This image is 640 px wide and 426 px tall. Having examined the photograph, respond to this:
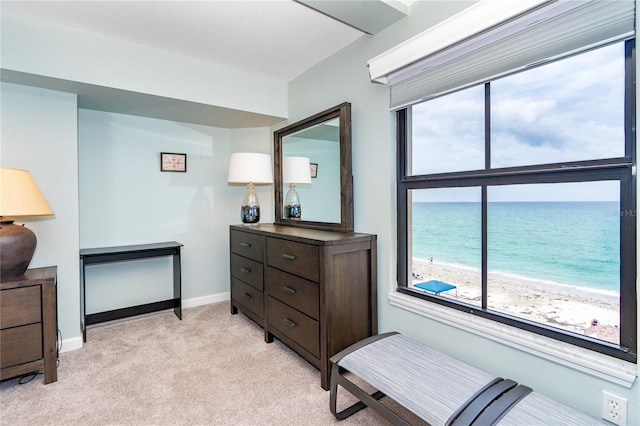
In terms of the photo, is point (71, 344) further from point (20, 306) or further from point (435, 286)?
point (435, 286)

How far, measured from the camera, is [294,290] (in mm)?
2244

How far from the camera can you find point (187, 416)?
1720 mm

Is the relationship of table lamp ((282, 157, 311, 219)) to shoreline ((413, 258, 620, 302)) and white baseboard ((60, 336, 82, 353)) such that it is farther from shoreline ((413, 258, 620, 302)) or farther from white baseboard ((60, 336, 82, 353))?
white baseboard ((60, 336, 82, 353))

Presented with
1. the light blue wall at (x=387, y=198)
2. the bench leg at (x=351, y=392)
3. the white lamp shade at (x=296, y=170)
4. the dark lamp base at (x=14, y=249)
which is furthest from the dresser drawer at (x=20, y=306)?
the light blue wall at (x=387, y=198)

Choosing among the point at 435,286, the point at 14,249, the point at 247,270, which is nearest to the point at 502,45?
the point at 435,286

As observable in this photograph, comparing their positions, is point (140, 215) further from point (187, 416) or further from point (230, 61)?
point (187, 416)

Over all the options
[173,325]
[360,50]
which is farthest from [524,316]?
[173,325]

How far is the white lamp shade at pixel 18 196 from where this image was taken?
6.28 ft

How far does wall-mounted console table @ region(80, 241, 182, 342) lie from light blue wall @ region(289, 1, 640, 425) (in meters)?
1.99

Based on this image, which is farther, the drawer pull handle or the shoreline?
the drawer pull handle

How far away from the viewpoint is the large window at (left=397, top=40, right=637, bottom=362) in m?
1.30

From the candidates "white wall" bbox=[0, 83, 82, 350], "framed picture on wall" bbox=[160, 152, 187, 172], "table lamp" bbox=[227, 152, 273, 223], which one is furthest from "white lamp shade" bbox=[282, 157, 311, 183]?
"white wall" bbox=[0, 83, 82, 350]

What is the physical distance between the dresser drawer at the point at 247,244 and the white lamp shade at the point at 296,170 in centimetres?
71

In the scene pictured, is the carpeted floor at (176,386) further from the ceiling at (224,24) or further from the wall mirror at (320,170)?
the ceiling at (224,24)
